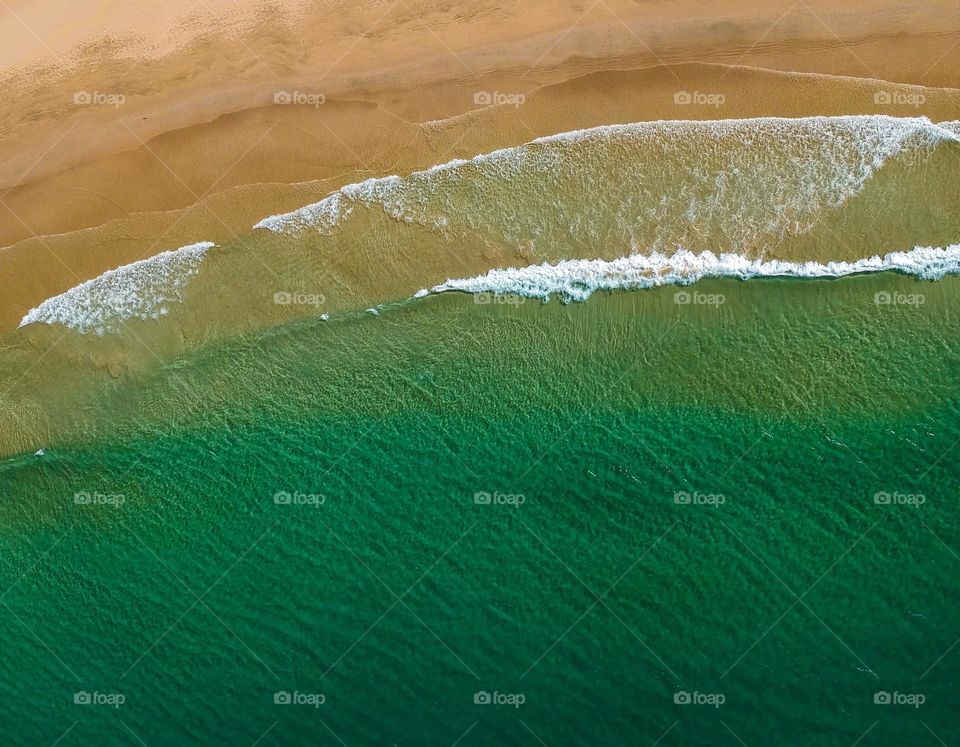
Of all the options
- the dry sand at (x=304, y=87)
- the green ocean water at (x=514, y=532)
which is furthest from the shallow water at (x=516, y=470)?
the dry sand at (x=304, y=87)

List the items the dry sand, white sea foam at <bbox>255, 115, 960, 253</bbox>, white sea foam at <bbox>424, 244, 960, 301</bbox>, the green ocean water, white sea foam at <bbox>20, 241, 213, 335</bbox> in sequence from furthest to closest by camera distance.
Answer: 1. white sea foam at <bbox>20, 241, 213, 335</bbox>
2. the dry sand
3. white sea foam at <bbox>255, 115, 960, 253</bbox>
4. white sea foam at <bbox>424, 244, 960, 301</bbox>
5. the green ocean water

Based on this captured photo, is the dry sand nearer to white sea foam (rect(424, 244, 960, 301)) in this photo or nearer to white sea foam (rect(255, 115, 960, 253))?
white sea foam (rect(255, 115, 960, 253))

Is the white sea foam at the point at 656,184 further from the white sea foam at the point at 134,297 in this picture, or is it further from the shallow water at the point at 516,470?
the white sea foam at the point at 134,297

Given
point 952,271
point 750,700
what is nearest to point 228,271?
point 750,700

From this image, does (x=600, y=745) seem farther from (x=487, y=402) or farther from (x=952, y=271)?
(x=952, y=271)

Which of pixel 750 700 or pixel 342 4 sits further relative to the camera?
pixel 342 4

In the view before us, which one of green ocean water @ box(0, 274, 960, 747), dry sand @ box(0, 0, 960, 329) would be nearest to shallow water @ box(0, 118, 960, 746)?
green ocean water @ box(0, 274, 960, 747)
